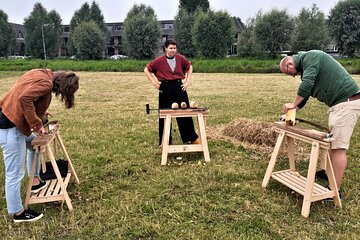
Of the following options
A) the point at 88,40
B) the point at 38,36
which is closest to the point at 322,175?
the point at 88,40

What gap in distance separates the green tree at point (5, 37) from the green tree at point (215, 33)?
2955 centimetres

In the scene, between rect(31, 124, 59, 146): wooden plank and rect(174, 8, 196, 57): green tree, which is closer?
rect(31, 124, 59, 146): wooden plank

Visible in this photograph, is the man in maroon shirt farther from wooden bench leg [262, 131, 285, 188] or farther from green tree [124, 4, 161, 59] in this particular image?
green tree [124, 4, 161, 59]

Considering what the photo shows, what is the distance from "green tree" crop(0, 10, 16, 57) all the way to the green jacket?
51.8 m

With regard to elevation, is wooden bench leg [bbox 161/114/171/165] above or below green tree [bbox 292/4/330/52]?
below

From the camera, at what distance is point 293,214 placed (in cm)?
368

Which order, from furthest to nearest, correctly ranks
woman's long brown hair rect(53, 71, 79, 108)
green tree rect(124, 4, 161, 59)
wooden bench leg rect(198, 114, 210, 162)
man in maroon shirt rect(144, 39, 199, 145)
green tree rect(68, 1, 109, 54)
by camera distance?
green tree rect(68, 1, 109, 54), green tree rect(124, 4, 161, 59), man in maroon shirt rect(144, 39, 199, 145), wooden bench leg rect(198, 114, 210, 162), woman's long brown hair rect(53, 71, 79, 108)

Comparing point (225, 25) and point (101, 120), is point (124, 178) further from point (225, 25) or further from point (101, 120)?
point (225, 25)

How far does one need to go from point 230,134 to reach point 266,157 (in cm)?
132

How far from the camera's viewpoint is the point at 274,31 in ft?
108

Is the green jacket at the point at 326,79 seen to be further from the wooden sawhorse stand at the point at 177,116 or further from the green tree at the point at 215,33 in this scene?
the green tree at the point at 215,33

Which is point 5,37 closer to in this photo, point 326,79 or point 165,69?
point 165,69

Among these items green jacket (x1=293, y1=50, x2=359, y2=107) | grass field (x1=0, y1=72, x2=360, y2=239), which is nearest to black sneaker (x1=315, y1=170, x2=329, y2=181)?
grass field (x1=0, y1=72, x2=360, y2=239)

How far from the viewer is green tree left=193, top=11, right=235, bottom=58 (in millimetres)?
34281
